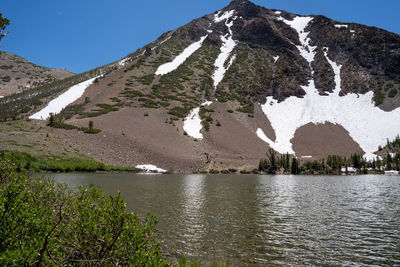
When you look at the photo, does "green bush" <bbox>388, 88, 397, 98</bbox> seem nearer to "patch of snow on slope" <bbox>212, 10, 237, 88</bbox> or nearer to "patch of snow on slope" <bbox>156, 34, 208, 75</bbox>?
"patch of snow on slope" <bbox>212, 10, 237, 88</bbox>

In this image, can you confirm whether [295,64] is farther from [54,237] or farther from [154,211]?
[54,237]

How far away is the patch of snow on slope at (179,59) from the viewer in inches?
5157

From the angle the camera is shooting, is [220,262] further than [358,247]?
No

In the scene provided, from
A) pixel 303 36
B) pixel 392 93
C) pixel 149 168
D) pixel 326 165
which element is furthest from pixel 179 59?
pixel 392 93

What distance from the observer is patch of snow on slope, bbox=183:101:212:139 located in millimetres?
87188

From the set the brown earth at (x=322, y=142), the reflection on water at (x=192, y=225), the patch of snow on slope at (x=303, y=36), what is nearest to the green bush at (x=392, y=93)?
the brown earth at (x=322, y=142)

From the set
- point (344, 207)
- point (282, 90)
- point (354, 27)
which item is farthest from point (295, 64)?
point (344, 207)

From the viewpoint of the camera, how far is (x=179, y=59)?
5738 inches

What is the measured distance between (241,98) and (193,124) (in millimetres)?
36633

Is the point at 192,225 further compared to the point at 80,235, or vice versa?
the point at 192,225

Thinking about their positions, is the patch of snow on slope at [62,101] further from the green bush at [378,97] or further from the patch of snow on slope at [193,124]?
the green bush at [378,97]

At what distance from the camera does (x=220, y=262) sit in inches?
376

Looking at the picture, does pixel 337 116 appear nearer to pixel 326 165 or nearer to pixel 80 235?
pixel 326 165

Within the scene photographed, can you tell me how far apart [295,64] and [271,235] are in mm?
143816
